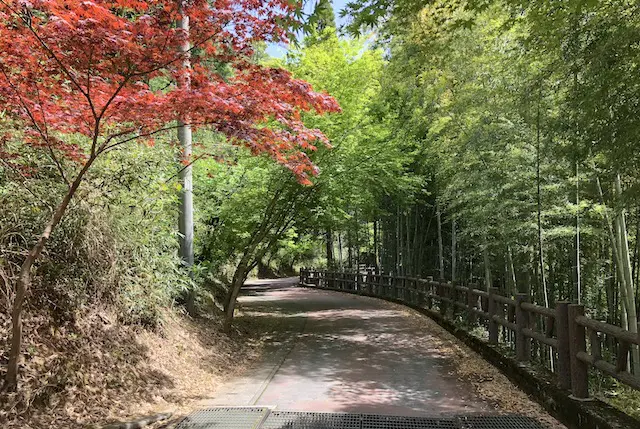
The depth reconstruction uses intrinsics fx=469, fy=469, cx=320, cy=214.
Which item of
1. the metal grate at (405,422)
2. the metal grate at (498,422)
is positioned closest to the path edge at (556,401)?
the metal grate at (498,422)

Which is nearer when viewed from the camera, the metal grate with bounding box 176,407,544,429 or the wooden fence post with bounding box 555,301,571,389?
the metal grate with bounding box 176,407,544,429

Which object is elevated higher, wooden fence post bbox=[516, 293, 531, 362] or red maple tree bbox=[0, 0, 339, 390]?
red maple tree bbox=[0, 0, 339, 390]

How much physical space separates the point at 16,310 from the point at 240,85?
2.39 metres

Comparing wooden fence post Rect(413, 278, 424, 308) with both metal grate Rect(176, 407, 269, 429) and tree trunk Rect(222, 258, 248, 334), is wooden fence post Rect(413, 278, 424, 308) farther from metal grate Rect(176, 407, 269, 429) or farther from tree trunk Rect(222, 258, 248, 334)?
Answer: metal grate Rect(176, 407, 269, 429)

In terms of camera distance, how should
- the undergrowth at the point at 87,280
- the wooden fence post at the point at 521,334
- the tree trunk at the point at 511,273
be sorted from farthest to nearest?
the tree trunk at the point at 511,273 < the wooden fence post at the point at 521,334 < the undergrowth at the point at 87,280

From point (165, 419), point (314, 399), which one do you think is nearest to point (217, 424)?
point (165, 419)

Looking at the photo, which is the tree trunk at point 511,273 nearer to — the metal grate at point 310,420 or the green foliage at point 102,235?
the metal grate at point 310,420

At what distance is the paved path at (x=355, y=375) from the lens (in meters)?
4.21

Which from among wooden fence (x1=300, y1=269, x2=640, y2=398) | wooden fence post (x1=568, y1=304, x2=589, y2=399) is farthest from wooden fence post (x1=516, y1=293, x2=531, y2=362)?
wooden fence post (x1=568, y1=304, x2=589, y2=399)

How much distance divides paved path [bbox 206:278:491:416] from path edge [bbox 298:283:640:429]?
0.50 metres

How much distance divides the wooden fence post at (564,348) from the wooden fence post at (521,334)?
3.32 ft

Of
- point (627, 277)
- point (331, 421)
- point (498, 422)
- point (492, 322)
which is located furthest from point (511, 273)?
point (331, 421)

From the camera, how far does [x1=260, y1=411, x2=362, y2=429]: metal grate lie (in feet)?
11.7

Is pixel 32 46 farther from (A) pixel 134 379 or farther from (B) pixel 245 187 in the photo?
(B) pixel 245 187
